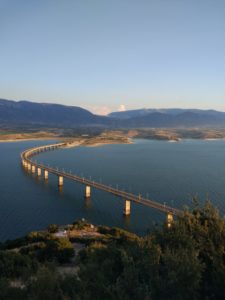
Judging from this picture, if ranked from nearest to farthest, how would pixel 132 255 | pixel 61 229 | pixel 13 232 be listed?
pixel 132 255 → pixel 61 229 → pixel 13 232

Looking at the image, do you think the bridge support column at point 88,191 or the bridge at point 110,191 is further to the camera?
the bridge support column at point 88,191

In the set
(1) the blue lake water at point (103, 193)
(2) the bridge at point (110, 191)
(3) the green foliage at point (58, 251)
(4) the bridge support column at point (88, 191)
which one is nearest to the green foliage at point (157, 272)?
(2) the bridge at point (110, 191)

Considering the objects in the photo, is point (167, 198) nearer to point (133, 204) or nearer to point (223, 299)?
point (133, 204)

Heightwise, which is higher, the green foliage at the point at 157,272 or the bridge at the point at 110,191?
the green foliage at the point at 157,272

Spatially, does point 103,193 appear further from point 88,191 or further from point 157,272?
point 157,272

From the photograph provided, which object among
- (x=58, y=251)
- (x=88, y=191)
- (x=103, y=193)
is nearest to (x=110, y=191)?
(x=88, y=191)

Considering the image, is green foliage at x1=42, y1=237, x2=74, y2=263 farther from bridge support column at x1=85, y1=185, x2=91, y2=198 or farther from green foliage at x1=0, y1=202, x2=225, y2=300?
bridge support column at x1=85, y1=185, x2=91, y2=198

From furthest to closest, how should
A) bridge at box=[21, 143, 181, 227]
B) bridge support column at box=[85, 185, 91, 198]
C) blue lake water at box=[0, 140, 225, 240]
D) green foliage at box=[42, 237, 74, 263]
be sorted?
bridge support column at box=[85, 185, 91, 198] < blue lake water at box=[0, 140, 225, 240] < bridge at box=[21, 143, 181, 227] < green foliage at box=[42, 237, 74, 263]

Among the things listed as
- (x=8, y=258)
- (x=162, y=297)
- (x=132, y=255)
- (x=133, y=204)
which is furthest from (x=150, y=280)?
(x=133, y=204)

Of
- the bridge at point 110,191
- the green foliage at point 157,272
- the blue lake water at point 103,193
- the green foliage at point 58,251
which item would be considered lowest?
the blue lake water at point 103,193

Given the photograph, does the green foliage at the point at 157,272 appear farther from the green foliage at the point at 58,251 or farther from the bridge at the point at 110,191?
the green foliage at the point at 58,251

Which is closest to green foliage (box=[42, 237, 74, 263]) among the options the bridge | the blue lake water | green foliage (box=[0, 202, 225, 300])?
the bridge
